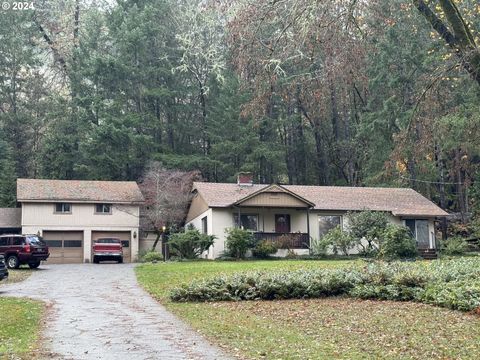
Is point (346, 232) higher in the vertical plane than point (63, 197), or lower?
lower

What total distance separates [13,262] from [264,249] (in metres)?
12.1

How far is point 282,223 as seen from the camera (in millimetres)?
33719

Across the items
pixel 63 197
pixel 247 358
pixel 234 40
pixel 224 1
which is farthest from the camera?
pixel 63 197

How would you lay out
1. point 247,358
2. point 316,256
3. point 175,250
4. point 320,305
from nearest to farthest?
point 247,358, point 320,305, point 316,256, point 175,250

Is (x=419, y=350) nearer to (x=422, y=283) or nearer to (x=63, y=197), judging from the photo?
(x=422, y=283)

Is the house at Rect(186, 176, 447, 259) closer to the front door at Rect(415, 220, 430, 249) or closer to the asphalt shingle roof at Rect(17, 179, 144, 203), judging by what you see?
the front door at Rect(415, 220, 430, 249)

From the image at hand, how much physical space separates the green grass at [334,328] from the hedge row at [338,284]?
0.48 m

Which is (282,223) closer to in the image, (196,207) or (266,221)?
(266,221)

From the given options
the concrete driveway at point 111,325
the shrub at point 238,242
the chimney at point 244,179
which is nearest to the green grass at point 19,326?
the concrete driveway at point 111,325

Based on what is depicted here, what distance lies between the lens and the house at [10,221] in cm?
3644

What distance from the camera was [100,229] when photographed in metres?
36.8

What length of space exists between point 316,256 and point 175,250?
7973mm

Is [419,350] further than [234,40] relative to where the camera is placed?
No

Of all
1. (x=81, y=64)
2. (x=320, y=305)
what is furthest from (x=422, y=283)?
(x=81, y=64)
